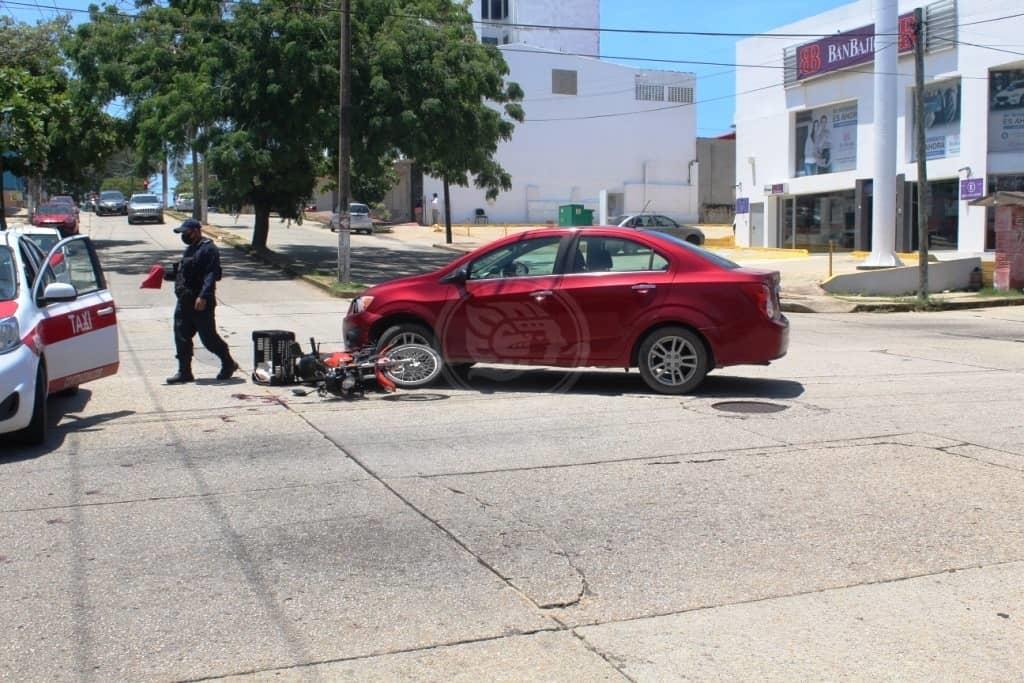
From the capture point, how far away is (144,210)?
5341cm

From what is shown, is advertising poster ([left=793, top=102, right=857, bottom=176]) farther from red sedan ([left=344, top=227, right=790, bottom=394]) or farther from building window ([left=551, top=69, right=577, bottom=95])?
red sedan ([left=344, top=227, right=790, bottom=394])

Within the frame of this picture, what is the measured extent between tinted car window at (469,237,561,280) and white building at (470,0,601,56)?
80901 mm

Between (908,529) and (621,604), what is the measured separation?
2.08 meters

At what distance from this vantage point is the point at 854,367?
13.2m

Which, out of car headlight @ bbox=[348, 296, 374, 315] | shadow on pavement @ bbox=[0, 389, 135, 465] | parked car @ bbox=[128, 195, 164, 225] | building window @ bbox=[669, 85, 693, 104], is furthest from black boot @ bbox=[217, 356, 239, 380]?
building window @ bbox=[669, 85, 693, 104]

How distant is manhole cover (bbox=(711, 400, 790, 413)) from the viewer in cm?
977

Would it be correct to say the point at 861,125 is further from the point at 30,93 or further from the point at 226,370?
the point at 226,370

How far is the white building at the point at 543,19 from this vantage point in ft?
296

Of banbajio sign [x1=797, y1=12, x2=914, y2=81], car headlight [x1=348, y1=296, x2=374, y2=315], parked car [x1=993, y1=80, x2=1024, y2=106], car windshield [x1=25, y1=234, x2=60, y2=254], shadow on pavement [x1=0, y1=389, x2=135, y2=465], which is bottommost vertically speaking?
shadow on pavement [x1=0, y1=389, x2=135, y2=465]

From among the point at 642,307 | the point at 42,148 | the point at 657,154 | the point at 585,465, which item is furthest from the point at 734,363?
the point at 657,154

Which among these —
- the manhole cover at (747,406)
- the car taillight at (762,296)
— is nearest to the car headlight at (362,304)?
the manhole cover at (747,406)

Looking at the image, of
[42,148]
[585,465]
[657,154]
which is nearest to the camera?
[585,465]

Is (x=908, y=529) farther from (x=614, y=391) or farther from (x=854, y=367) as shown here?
(x=854, y=367)

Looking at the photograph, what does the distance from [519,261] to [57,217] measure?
32.0m
